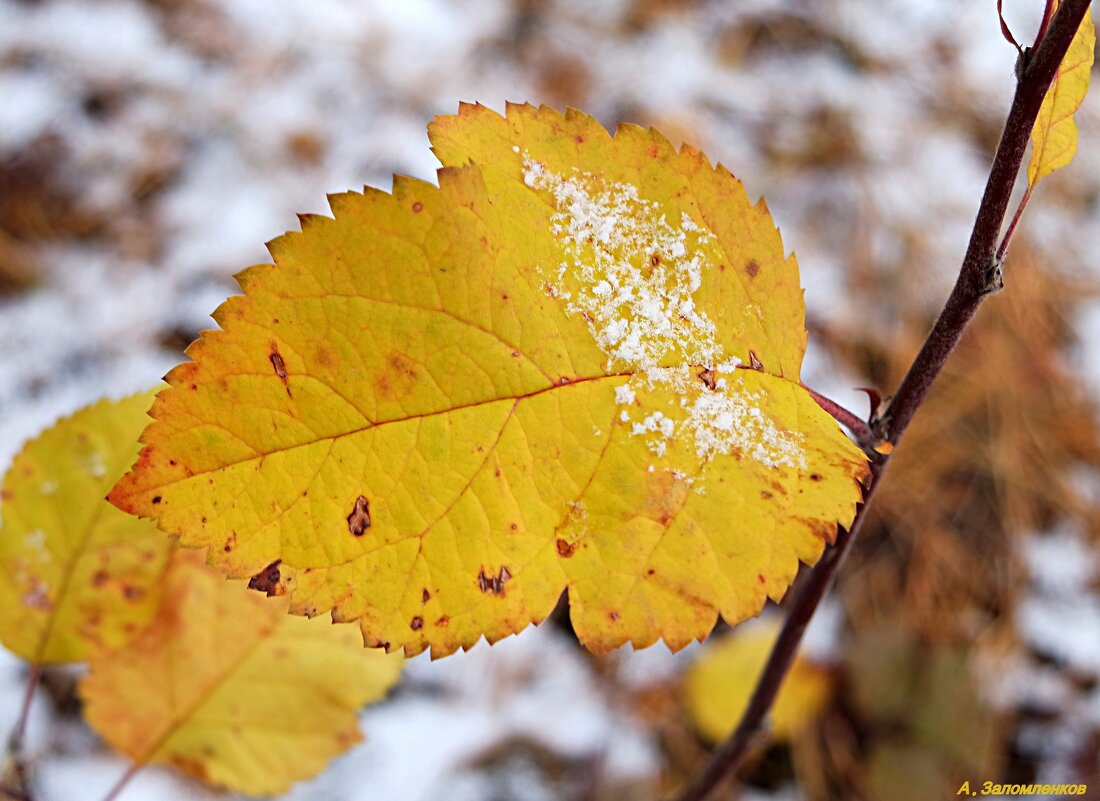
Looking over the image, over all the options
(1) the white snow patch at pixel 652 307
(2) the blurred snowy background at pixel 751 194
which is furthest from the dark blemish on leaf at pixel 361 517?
(2) the blurred snowy background at pixel 751 194

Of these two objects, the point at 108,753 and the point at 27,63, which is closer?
the point at 108,753

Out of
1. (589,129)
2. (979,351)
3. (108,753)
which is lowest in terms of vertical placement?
(108,753)

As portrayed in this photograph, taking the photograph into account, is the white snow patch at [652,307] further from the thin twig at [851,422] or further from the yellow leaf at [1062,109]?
the yellow leaf at [1062,109]

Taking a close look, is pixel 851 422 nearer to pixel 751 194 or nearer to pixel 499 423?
pixel 499 423

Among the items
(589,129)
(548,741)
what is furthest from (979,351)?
(589,129)

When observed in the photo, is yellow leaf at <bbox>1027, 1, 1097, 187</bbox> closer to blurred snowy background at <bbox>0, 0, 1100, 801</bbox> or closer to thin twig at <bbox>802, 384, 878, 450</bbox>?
thin twig at <bbox>802, 384, 878, 450</bbox>

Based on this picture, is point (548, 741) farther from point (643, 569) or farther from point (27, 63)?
point (27, 63)
